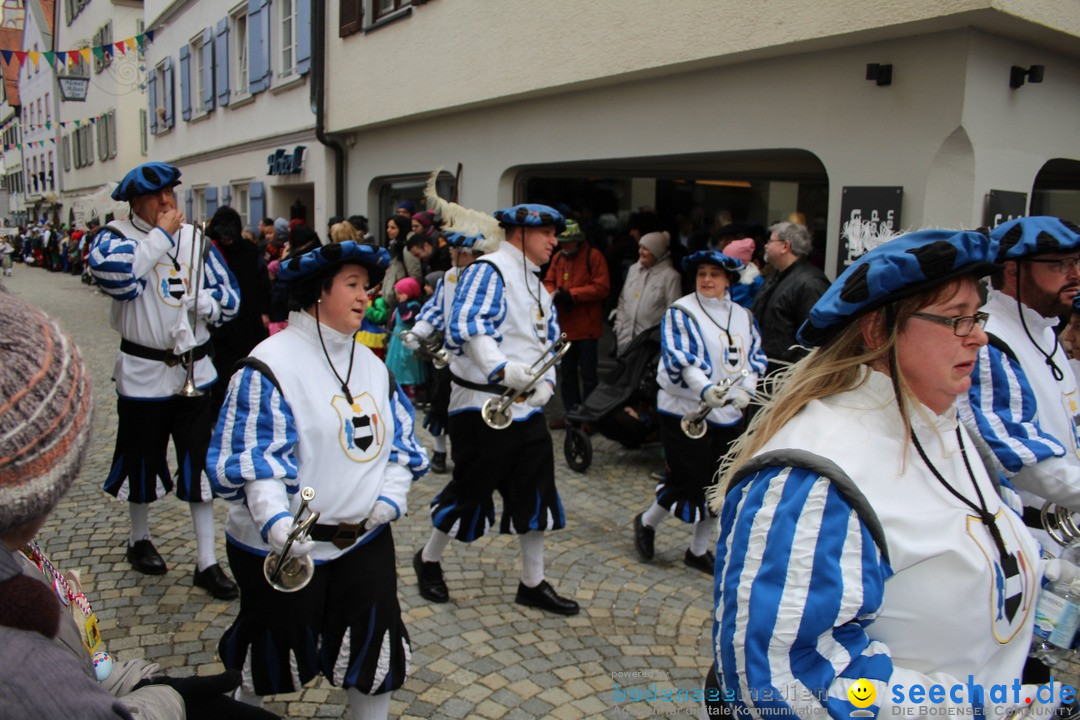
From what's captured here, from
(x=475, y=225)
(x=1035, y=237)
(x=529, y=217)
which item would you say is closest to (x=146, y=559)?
(x=529, y=217)

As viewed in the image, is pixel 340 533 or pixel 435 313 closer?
pixel 340 533

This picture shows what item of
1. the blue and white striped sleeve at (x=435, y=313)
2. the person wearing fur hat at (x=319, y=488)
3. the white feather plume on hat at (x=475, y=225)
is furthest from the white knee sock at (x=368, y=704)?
the white feather plume on hat at (x=475, y=225)

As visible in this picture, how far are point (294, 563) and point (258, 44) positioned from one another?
45.1 feet

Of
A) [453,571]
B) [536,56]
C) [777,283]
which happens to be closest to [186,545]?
[453,571]

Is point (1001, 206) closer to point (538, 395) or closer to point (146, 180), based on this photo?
point (538, 395)

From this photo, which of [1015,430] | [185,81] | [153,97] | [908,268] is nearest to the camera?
[908,268]

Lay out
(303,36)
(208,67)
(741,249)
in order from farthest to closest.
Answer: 1. (208,67)
2. (303,36)
3. (741,249)

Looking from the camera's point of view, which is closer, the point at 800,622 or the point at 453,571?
the point at 800,622

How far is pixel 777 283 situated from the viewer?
572 cm

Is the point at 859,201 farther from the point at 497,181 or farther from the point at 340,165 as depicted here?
the point at 340,165

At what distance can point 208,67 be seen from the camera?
Result: 16.7m

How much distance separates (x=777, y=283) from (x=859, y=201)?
2.51 ft

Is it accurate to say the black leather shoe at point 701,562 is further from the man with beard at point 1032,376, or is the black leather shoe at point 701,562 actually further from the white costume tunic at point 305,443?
the white costume tunic at point 305,443

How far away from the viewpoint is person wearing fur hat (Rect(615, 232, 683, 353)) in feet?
24.3
